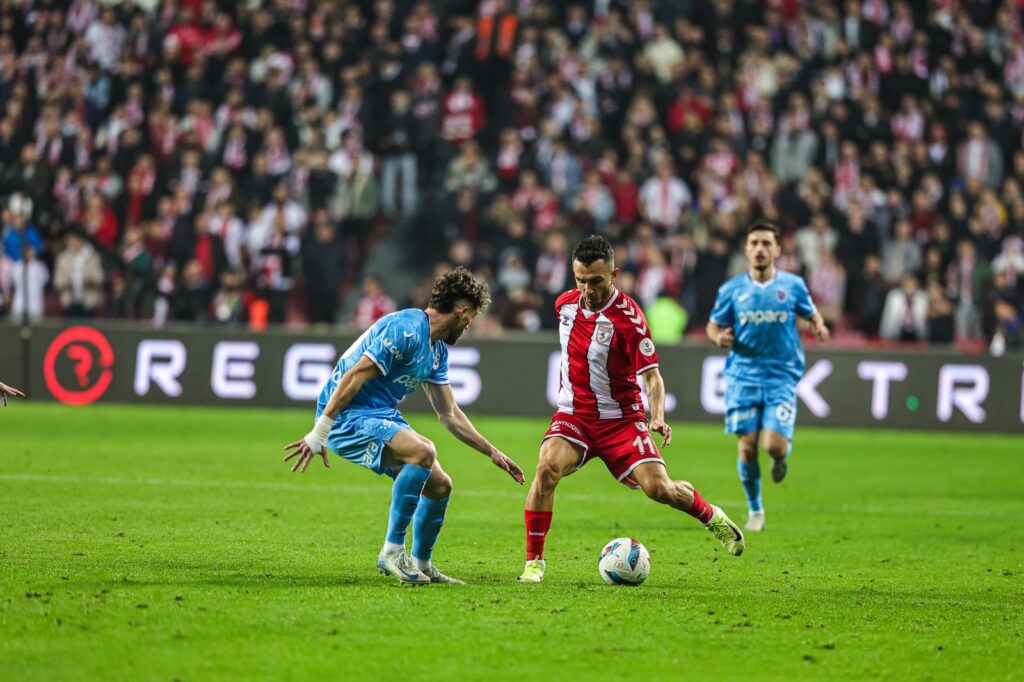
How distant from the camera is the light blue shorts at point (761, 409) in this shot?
1148 cm

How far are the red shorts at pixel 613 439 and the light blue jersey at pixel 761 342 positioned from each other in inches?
125

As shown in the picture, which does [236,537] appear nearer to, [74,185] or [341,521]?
[341,521]

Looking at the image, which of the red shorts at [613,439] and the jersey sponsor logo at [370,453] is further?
the red shorts at [613,439]

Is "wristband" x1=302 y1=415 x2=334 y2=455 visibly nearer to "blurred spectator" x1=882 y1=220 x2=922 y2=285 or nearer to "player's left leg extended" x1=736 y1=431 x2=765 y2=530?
"player's left leg extended" x1=736 y1=431 x2=765 y2=530

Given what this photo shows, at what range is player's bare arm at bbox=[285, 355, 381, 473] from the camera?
7.55 metres

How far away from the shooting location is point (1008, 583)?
347 inches

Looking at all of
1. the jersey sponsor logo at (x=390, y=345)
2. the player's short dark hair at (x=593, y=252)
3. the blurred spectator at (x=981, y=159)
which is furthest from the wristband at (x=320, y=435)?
the blurred spectator at (x=981, y=159)

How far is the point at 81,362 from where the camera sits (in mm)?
20500

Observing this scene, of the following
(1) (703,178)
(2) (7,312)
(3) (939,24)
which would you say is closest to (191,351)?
(2) (7,312)

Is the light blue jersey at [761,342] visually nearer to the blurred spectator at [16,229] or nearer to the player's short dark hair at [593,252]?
the player's short dark hair at [593,252]

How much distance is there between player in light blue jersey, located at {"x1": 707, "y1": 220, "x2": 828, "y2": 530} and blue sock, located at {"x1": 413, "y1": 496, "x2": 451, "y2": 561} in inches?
157

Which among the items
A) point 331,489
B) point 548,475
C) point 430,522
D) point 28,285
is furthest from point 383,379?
point 28,285

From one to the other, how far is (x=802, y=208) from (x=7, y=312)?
1192cm

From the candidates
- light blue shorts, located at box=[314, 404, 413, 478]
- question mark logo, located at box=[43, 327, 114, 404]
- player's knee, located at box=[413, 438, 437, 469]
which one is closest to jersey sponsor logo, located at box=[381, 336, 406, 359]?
light blue shorts, located at box=[314, 404, 413, 478]
